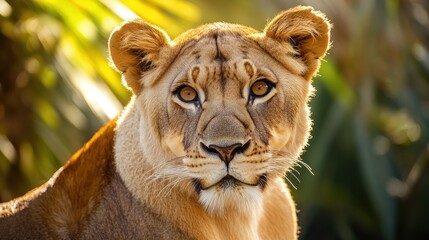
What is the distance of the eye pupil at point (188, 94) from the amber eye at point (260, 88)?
286 millimetres

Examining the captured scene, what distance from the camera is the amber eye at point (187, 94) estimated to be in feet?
16.9

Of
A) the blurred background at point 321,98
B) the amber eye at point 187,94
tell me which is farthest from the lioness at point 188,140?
the blurred background at point 321,98

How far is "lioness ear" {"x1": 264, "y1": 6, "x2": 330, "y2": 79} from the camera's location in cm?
537

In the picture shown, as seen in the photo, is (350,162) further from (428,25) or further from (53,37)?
(53,37)

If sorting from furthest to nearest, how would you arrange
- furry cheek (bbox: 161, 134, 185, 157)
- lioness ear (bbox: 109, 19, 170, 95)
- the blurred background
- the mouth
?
the blurred background < lioness ear (bbox: 109, 19, 170, 95) < furry cheek (bbox: 161, 134, 185, 157) < the mouth

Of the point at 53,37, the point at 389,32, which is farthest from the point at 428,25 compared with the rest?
the point at 53,37

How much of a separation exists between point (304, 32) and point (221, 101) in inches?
26.6

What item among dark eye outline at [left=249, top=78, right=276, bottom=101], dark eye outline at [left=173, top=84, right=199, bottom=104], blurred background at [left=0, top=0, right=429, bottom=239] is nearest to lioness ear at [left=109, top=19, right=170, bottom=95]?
dark eye outline at [left=173, top=84, right=199, bottom=104]

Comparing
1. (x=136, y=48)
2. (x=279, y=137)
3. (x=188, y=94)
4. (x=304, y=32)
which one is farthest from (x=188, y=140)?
(x=304, y=32)

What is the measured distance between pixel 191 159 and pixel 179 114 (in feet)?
0.98

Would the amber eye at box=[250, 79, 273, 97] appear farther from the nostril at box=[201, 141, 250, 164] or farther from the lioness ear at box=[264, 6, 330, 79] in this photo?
the nostril at box=[201, 141, 250, 164]

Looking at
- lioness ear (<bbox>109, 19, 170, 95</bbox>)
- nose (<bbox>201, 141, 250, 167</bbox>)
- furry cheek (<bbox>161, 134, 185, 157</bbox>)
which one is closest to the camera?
nose (<bbox>201, 141, 250, 167</bbox>)

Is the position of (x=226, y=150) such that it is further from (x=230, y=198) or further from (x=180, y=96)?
(x=180, y=96)

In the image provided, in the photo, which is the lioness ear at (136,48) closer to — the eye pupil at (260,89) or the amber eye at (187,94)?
the amber eye at (187,94)
